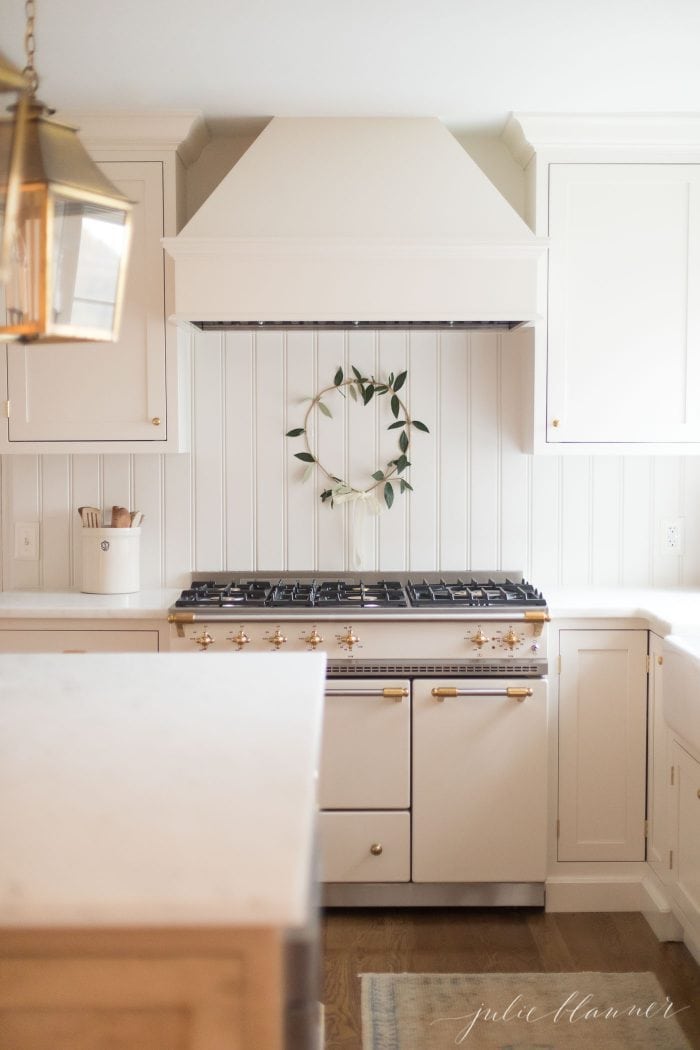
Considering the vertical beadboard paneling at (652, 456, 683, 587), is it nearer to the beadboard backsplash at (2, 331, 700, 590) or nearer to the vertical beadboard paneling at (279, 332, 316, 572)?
the beadboard backsplash at (2, 331, 700, 590)

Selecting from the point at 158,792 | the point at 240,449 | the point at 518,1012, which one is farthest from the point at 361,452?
the point at 158,792

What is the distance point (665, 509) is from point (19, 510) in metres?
2.32

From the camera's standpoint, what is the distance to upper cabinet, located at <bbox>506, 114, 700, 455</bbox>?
3.13 m

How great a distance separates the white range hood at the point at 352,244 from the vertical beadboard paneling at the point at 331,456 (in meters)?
0.44

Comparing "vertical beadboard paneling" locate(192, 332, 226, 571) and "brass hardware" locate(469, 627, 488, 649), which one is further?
"vertical beadboard paneling" locate(192, 332, 226, 571)

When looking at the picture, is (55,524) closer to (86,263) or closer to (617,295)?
(617,295)

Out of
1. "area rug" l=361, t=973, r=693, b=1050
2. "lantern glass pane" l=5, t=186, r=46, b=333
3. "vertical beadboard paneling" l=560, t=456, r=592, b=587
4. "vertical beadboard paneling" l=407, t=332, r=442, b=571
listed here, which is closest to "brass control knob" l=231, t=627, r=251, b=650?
"vertical beadboard paneling" l=407, t=332, r=442, b=571

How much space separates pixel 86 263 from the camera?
1.25 m

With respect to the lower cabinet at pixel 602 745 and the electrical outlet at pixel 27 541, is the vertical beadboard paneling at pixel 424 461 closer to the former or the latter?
the lower cabinet at pixel 602 745

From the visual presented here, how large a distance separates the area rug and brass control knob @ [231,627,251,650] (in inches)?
39.3

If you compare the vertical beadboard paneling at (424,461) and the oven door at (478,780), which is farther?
the vertical beadboard paneling at (424,461)

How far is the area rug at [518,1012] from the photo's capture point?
7.72 ft

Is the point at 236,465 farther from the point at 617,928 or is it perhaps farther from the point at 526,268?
the point at 617,928

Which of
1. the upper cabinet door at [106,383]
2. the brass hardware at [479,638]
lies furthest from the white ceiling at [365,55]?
the brass hardware at [479,638]
